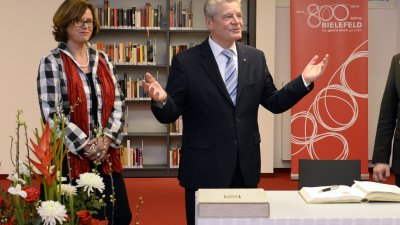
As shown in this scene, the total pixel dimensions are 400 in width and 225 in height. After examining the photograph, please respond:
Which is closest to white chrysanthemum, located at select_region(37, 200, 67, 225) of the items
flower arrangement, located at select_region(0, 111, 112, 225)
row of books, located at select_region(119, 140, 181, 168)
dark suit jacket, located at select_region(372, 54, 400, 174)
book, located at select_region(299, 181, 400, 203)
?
flower arrangement, located at select_region(0, 111, 112, 225)

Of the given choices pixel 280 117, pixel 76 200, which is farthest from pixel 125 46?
pixel 76 200

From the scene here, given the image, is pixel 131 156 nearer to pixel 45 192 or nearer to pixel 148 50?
pixel 148 50

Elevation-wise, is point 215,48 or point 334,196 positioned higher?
point 215,48

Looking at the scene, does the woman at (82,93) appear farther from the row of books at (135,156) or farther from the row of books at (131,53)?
the row of books at (135,156)

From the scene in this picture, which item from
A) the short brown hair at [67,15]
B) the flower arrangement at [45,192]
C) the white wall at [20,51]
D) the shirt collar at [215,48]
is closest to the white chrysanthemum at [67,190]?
the flower arrangement at [45,192]

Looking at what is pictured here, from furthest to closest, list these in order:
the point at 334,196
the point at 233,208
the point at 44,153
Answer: the point at 334,196, the point at 233,208, the point at 44,153

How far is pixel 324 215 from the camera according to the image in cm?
175

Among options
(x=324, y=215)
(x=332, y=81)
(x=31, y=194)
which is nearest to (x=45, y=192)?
(x=31, y=194)

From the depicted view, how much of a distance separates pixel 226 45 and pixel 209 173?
63cm

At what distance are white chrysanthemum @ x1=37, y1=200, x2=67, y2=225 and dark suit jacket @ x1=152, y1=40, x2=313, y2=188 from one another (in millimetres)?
1407

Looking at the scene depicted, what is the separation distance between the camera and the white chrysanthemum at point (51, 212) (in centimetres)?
141

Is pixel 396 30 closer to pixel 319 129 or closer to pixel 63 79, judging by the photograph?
pixel 319 129

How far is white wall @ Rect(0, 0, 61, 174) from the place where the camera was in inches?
285

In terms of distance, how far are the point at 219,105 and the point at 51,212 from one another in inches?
60.0
